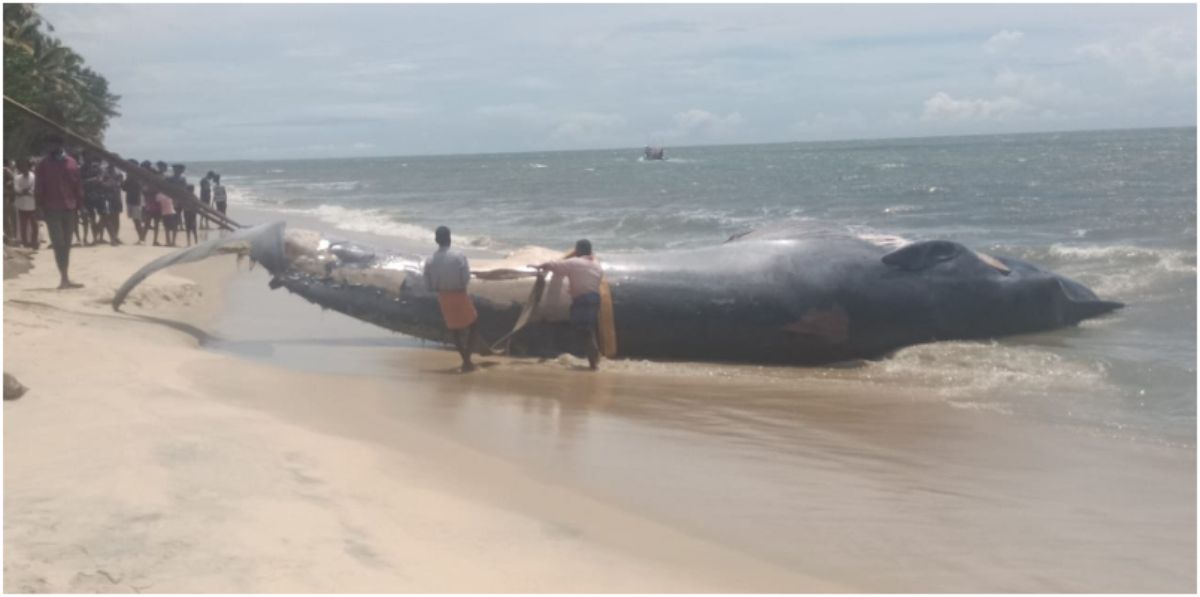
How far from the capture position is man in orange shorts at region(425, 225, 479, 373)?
10781mm

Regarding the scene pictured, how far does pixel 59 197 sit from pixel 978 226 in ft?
65.9

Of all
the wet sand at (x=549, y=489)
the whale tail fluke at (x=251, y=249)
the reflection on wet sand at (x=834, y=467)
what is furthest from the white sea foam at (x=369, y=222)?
the wet sand at (x=549, y=489)

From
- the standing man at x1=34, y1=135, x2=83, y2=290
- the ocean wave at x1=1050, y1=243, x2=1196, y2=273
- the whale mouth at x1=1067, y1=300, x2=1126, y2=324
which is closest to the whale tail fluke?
the standing man at x1=34, y1=135, x2=83, y2=290

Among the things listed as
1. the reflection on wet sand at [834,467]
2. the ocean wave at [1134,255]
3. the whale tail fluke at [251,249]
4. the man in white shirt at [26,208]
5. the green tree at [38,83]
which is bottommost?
the reflection on wet sand at [834,467]

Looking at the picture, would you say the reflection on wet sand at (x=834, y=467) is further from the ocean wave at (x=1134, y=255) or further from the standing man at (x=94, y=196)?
the standing man at (x=94, y=196)

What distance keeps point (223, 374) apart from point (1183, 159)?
54651 millimetres

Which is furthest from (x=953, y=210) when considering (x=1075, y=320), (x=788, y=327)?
(x=788, y=327)

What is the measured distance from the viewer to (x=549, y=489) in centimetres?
640

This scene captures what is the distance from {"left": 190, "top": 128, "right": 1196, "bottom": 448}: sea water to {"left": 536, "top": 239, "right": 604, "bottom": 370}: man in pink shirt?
34 centimetres

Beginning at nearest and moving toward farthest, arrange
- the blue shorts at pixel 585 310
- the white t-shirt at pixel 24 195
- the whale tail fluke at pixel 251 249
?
the blue shorts at pixel 585 310 → the whale tail fluke at pixel 251 249 → the white t-shirt at pixel 24 195

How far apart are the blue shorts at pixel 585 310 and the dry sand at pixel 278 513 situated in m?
3.30

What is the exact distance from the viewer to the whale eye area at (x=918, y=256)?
37.9 ft

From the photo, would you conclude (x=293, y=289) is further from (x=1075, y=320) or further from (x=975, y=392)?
(x=1075, y=320)

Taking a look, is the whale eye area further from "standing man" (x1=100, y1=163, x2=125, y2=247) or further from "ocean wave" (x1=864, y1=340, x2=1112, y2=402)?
"standing man" (x1=100, y1=163, x2=125, y2=247)
